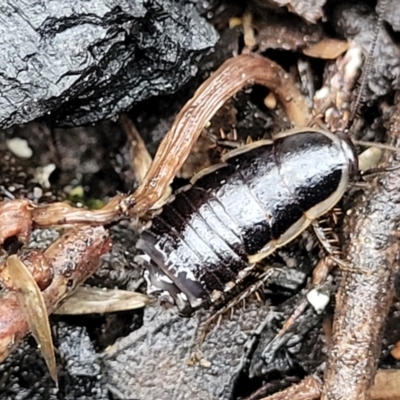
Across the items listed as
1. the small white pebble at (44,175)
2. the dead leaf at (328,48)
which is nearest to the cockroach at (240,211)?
the dead leaf at (328,48)

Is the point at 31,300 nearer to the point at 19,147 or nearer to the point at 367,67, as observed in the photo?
the point at 19,147

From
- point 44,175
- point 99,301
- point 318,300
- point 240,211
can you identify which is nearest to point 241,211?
point 240,211

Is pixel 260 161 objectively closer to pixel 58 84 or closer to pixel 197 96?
pixel 197 96

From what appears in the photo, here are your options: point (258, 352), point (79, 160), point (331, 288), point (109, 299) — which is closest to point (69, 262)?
point (109, 299)

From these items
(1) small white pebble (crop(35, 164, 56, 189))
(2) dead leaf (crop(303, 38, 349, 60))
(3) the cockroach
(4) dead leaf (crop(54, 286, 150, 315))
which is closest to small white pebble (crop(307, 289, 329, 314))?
(3) the cockroach

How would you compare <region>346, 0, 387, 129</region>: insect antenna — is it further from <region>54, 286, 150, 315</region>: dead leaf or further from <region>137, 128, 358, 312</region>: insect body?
<region>54, 286, 150, 315</region>: dead leaf

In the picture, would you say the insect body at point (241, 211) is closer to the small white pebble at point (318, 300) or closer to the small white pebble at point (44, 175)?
the small white pebble at point (318, 300)
